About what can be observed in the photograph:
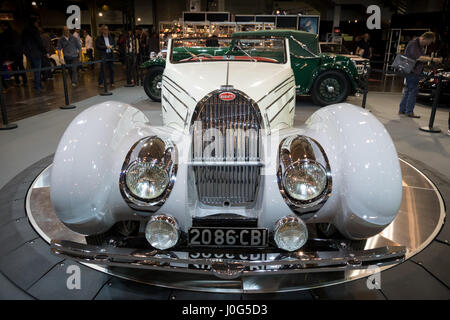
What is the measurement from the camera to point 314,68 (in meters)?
7.23

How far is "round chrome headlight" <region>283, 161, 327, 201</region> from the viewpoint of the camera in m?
1.87

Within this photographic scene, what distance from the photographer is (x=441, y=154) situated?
178 inches

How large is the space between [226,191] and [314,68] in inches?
232

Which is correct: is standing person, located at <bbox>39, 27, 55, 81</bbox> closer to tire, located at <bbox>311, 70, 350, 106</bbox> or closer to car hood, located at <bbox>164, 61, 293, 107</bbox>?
tire, located at <bbox>311, 70, 350, 106</bbox>

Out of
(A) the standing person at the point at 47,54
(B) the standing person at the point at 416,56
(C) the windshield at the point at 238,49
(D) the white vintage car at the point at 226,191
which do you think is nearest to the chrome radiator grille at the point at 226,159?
(D) the white vintage car at the point at 226,191

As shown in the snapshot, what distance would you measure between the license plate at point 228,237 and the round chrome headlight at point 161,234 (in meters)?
0.11

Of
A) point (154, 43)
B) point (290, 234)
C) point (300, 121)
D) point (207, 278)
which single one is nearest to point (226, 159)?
point (290, 234)

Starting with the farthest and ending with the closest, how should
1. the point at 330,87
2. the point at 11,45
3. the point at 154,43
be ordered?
the point at 154,43, the point at 11,45, the point at 330,87

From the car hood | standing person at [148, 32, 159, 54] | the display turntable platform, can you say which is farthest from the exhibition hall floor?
standing person at [148, 32, 159, 54]

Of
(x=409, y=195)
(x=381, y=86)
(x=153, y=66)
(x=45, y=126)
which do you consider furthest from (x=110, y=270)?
(x=381, y=86)

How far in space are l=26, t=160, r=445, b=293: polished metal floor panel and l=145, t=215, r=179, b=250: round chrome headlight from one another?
40 centimetres

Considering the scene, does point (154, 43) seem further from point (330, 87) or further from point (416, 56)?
point (416, 56)

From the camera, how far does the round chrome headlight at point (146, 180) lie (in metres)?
1.88

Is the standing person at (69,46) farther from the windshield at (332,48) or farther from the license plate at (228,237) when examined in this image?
the license plate at (228,237)
